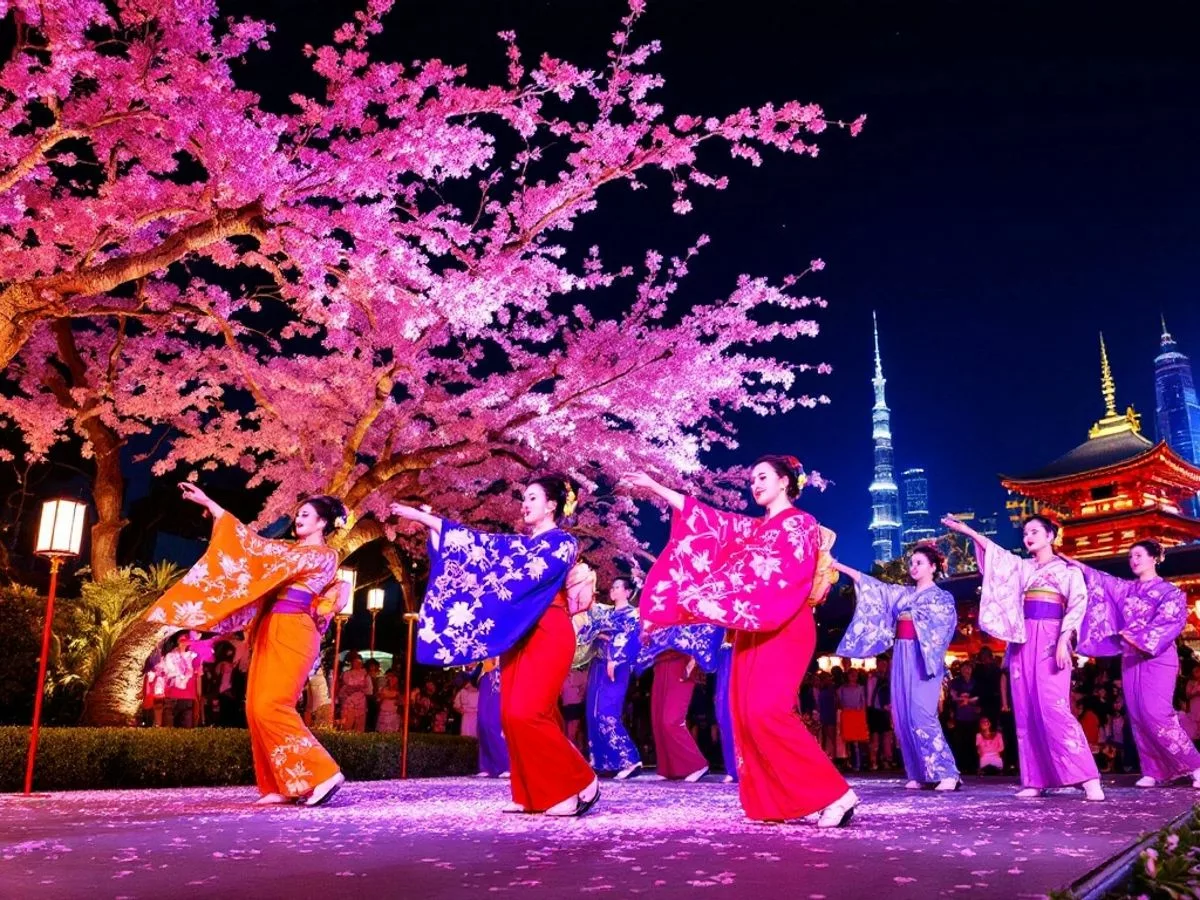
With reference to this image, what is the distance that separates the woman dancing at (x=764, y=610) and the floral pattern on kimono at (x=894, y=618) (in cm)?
302

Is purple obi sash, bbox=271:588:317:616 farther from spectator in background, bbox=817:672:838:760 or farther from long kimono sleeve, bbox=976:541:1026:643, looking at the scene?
spectator in background, bbox=817:672:838:760

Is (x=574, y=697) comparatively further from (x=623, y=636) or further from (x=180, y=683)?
(x=180, y=683)

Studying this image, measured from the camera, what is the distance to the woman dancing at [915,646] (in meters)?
7.83

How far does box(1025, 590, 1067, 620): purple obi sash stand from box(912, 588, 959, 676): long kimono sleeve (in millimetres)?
925

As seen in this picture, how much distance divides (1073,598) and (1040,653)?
0.44 m

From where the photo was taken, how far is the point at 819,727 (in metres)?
13.8

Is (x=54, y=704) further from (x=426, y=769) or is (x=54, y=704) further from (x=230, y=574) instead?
(x=230, y=574)

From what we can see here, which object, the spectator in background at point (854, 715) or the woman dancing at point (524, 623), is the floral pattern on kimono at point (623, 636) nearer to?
the woman dancing at point (524, 623)

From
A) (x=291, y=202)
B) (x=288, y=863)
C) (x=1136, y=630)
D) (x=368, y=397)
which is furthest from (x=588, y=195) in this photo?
(x=288, y=863)

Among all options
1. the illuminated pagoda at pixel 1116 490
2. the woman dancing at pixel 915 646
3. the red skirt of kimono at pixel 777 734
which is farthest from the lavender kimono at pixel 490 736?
the illuminated pagoda at pixel 1116 490

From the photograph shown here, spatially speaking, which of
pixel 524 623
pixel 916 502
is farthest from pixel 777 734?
pixel 916 502

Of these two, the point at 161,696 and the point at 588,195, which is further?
the point at 161,696

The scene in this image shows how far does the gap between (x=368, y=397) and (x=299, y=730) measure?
6.89 m

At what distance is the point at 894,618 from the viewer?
8.04 metres
